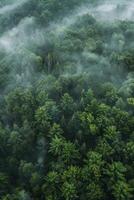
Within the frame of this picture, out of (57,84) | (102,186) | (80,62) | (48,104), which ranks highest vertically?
(80,62)

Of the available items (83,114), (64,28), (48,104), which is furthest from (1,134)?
(64,28)

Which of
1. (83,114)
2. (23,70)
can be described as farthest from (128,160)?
(23,70)

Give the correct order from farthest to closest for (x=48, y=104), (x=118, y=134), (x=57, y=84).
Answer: (x=57, y=84) → (x=48, y=104) → (x=118, y=134)

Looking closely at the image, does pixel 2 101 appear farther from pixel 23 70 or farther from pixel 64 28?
pixel 64 28

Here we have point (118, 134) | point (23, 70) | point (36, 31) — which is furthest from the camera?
point (36, 31)

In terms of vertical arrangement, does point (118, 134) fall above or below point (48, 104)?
below

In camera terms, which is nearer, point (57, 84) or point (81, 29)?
point (57, 84)
